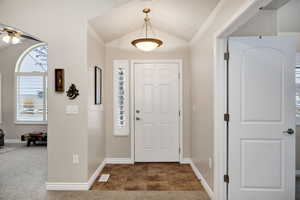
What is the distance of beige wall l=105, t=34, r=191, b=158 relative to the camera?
12.7 feet

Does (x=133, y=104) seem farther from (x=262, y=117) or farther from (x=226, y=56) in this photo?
(x=262, y=117)

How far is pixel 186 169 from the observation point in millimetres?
3566

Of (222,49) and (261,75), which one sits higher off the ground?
(222,49)

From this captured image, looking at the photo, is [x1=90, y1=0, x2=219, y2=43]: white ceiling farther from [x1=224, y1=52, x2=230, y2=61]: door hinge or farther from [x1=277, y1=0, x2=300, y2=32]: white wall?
[x1=277, y1=0, x2=300, y2=32]: white wall

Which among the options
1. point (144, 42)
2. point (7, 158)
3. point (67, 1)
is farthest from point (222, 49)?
point (7, 158)

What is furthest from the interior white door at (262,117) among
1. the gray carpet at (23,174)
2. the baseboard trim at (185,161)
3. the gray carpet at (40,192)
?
the gray carpet at (23,174)

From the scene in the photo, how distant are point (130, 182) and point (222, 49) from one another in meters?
2.33

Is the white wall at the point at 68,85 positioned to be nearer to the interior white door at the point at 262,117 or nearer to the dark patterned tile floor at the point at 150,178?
the dark patterned tile floor at the point at 150,178

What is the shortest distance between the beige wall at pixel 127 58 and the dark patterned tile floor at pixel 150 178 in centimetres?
33

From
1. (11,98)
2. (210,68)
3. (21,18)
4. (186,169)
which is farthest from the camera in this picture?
(11,98)

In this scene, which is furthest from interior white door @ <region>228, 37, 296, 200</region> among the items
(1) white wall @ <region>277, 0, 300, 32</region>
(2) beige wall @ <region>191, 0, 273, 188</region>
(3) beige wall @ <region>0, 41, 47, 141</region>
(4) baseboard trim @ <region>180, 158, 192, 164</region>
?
(3) beige wall @ <region>0, 41, 47, 141</region>

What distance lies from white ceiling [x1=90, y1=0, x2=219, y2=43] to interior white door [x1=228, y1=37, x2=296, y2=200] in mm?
755

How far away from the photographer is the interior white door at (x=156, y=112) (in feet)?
12.8

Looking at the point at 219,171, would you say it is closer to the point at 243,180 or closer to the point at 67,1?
the point at 243,180
